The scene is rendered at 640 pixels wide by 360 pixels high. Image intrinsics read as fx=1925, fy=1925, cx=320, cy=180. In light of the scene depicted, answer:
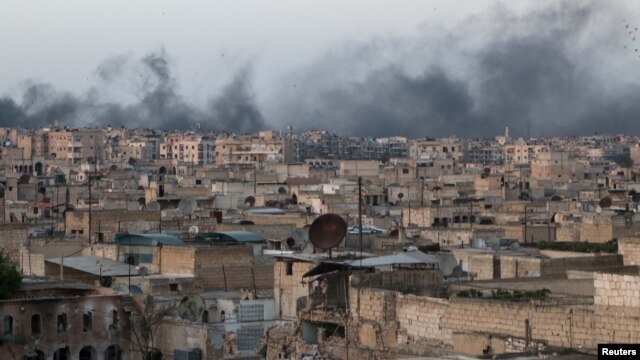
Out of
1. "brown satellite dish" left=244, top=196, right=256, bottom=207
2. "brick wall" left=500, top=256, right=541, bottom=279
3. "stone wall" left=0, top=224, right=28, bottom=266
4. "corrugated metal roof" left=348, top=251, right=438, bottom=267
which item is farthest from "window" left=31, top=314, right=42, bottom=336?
"brown satellite dish" left=244, top=196, right=256, bottom=207

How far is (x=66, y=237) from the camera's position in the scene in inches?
1465

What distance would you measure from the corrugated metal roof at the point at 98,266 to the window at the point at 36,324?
3.72 metres

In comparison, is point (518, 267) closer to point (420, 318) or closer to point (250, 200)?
point (420, 318)

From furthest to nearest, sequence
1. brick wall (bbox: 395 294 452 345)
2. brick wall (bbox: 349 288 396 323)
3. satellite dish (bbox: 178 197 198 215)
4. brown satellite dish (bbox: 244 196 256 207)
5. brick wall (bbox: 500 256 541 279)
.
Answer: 1. brown satellite dish (bbox: 244 196 256 207)
2. satellite dish (bbox: 178 197 198 215)
3. brick wall (bbox: 500 256 541 279)
4. brick wall (bbox: 349 288 396 323)
5. brick wall (bbox: 395 294 452 345)

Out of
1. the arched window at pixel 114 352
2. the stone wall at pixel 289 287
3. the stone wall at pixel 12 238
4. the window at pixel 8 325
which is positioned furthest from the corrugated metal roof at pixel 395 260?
the stone wall at pixel 12 238

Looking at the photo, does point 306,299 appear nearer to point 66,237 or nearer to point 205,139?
point 66,237

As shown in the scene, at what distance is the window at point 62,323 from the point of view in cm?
2619

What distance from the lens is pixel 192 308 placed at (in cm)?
2566

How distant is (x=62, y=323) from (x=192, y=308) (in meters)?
1.92

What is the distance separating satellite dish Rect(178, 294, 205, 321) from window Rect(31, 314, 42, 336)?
1.94m

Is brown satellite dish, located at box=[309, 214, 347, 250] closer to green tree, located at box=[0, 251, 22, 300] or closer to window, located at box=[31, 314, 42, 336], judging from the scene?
window, located at box=[31, 314, 42, 336]

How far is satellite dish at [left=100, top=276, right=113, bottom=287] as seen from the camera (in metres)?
29.3

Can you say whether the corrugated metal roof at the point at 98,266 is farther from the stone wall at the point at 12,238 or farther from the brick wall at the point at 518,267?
the brick wall at the point at 518,267

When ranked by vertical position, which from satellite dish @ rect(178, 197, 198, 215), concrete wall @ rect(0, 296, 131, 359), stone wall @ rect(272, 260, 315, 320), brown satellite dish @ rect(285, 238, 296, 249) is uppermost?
satellite dish @ rect(178, 197, 198, 215)
